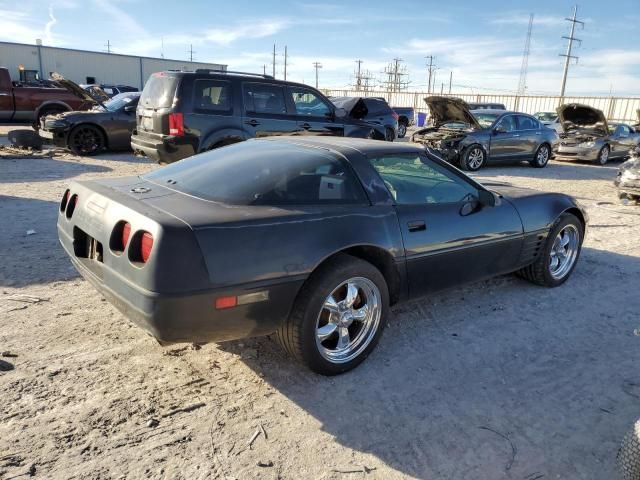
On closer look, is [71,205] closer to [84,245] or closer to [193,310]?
[84,245]

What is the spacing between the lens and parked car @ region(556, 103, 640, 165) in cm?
1436

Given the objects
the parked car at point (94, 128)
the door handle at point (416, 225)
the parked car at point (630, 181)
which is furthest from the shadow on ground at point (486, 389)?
the parked car at point (94, 128)

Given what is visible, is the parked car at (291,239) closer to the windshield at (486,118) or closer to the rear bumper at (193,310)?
the rear bumper at (193,310)

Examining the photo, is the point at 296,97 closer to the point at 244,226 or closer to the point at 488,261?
the point at 488,261

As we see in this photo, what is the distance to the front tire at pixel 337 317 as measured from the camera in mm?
2748

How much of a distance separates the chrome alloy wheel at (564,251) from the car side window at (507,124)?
8346mm

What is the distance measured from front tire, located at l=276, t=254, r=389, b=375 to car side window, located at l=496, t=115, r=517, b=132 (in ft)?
34.7

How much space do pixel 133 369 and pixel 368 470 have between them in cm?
148

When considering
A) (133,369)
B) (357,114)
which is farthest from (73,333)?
(357,114)

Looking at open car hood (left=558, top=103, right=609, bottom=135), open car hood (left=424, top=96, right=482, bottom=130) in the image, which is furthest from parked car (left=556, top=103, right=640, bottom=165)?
open car hood (left=424, top=96, right=482, bottom=130)

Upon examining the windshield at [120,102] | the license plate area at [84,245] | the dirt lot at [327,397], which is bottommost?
the dirt lot at [327,397]

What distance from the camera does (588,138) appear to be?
1456 centimetres

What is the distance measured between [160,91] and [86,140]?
4.44 metres

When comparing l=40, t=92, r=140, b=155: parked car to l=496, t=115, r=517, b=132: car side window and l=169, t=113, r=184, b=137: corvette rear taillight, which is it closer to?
l=169, t=113, r=184, b=137: corvette rear taillight
